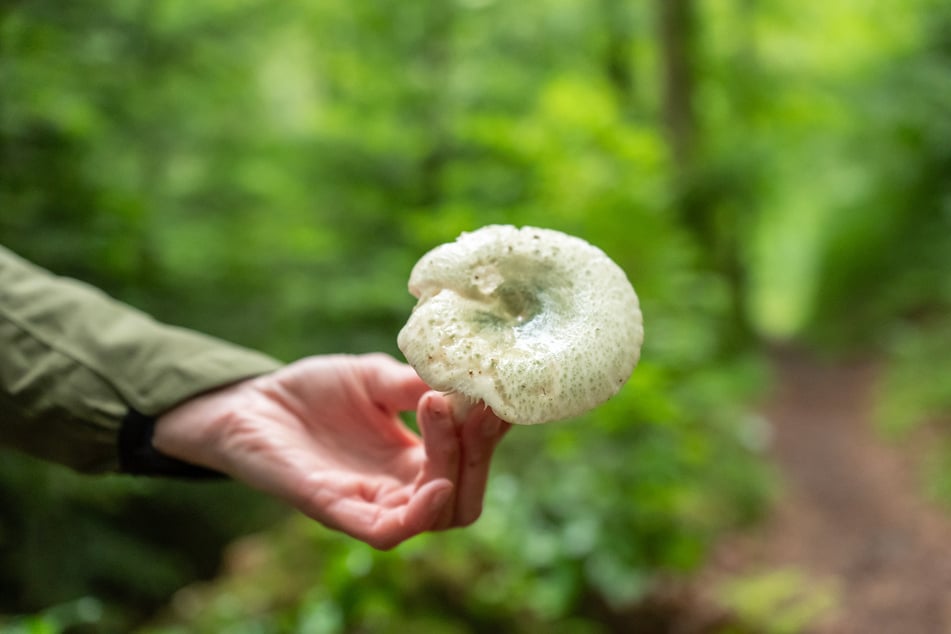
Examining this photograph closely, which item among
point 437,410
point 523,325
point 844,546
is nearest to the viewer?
point 437,410

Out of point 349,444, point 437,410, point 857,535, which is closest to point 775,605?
point 857,535

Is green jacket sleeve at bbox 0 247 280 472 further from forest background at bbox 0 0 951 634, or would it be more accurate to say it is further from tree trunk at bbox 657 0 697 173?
tree trunk at bbox 657 0 697 173

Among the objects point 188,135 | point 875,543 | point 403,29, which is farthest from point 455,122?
point 875,543

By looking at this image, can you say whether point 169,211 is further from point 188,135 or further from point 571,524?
point 571,524

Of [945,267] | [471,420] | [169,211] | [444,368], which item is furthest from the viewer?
[945,267]

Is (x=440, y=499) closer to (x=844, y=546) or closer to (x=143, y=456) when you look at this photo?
(x=143, y=456)
